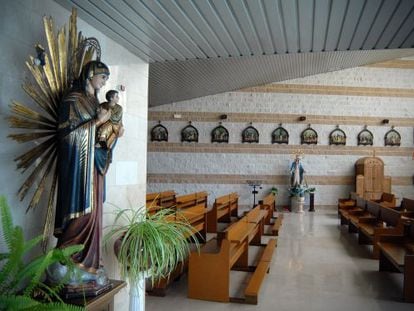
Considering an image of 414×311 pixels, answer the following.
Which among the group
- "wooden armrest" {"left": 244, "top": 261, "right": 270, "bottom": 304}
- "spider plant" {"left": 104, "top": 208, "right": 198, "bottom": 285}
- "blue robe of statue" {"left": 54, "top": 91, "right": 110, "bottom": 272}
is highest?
"blue robe of statue" {"left": 54, "top": 91, "right": 110, "bottom": 272}

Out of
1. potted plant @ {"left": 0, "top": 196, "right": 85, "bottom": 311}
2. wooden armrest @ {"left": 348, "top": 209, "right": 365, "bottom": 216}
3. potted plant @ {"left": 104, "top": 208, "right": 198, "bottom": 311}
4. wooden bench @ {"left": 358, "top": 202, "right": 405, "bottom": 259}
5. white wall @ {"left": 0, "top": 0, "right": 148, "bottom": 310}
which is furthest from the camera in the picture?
wooden armrest @ {"left": 348, "top": 209, "right": 365, "bottom": 216}

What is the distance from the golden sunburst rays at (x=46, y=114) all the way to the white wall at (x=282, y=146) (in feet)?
36.0

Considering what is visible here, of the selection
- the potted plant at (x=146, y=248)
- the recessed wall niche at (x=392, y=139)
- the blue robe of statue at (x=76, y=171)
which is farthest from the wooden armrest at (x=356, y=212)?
the blue robe of statue at (x=76, y=171)

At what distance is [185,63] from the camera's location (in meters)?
7.47

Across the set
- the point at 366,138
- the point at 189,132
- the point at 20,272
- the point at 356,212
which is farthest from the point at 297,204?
the point at 20,272

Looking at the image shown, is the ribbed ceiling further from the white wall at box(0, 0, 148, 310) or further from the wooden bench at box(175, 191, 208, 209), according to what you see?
the wooden bench at box(175, 191, 208, 209)

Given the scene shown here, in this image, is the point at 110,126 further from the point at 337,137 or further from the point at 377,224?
the point at 337,137

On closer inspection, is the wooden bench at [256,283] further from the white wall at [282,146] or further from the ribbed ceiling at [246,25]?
the white wall at [282,146]

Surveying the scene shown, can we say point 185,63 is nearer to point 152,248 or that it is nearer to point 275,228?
point 275,228

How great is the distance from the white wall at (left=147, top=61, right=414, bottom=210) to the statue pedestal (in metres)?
0.83

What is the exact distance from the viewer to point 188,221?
652 centimetres

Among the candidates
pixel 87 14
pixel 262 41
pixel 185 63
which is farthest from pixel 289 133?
pixel 87 14

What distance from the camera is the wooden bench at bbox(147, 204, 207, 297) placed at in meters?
4.71

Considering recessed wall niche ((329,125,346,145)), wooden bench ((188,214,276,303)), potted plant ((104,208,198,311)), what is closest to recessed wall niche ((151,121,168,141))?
recessed wall niche ((329,125,346,145))
